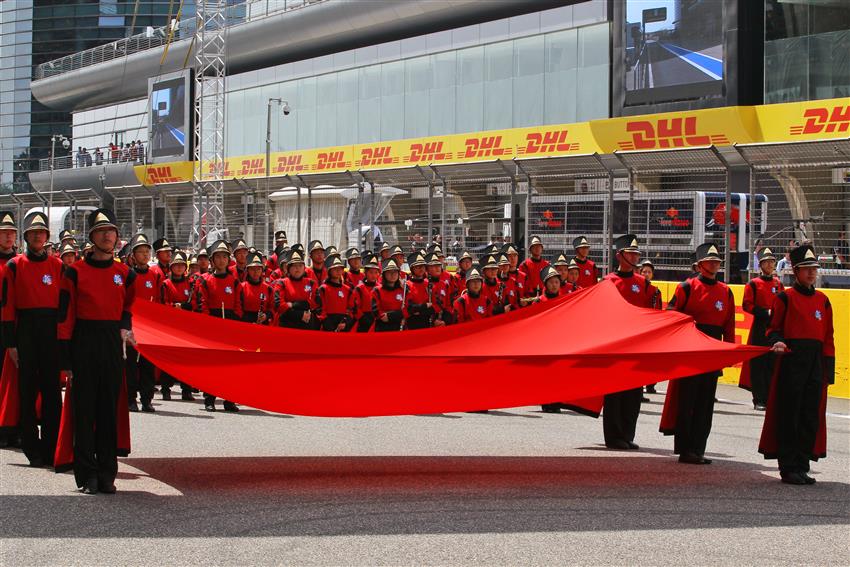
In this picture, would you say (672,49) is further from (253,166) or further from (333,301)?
(253,166)

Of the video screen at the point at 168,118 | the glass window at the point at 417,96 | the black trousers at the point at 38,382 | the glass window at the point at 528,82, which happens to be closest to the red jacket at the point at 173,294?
the black trousers at the point at 38,382

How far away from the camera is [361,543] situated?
6664 mm

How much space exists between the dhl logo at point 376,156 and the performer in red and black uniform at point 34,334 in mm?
31440

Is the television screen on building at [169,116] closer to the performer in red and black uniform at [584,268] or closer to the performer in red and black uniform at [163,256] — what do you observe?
the performer in red and black uniform at [163,256]

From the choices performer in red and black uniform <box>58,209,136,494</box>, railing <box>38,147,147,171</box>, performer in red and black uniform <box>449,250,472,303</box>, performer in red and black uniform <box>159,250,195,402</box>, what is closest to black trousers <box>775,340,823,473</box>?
performer in red and black uniform <box>58,209,136,494</box>

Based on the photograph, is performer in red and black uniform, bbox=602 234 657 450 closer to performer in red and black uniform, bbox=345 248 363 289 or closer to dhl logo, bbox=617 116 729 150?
performer in red and black uniform, bbox=345 248 363 289

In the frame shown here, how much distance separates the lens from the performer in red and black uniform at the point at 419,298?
1452cm

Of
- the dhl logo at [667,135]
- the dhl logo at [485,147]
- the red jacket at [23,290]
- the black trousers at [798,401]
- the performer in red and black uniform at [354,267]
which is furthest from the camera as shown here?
the dhl logo at [485,147]

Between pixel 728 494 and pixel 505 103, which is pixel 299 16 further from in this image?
pixel 728 494

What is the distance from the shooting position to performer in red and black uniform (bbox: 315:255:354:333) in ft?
47.5

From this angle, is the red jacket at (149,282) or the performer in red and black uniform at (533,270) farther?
the performer in red and black uniform at (533,270)

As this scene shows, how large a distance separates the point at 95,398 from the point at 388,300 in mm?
6576

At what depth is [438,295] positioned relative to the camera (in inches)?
588

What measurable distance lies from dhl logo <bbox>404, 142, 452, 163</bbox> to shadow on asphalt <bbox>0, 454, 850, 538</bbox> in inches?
1175
